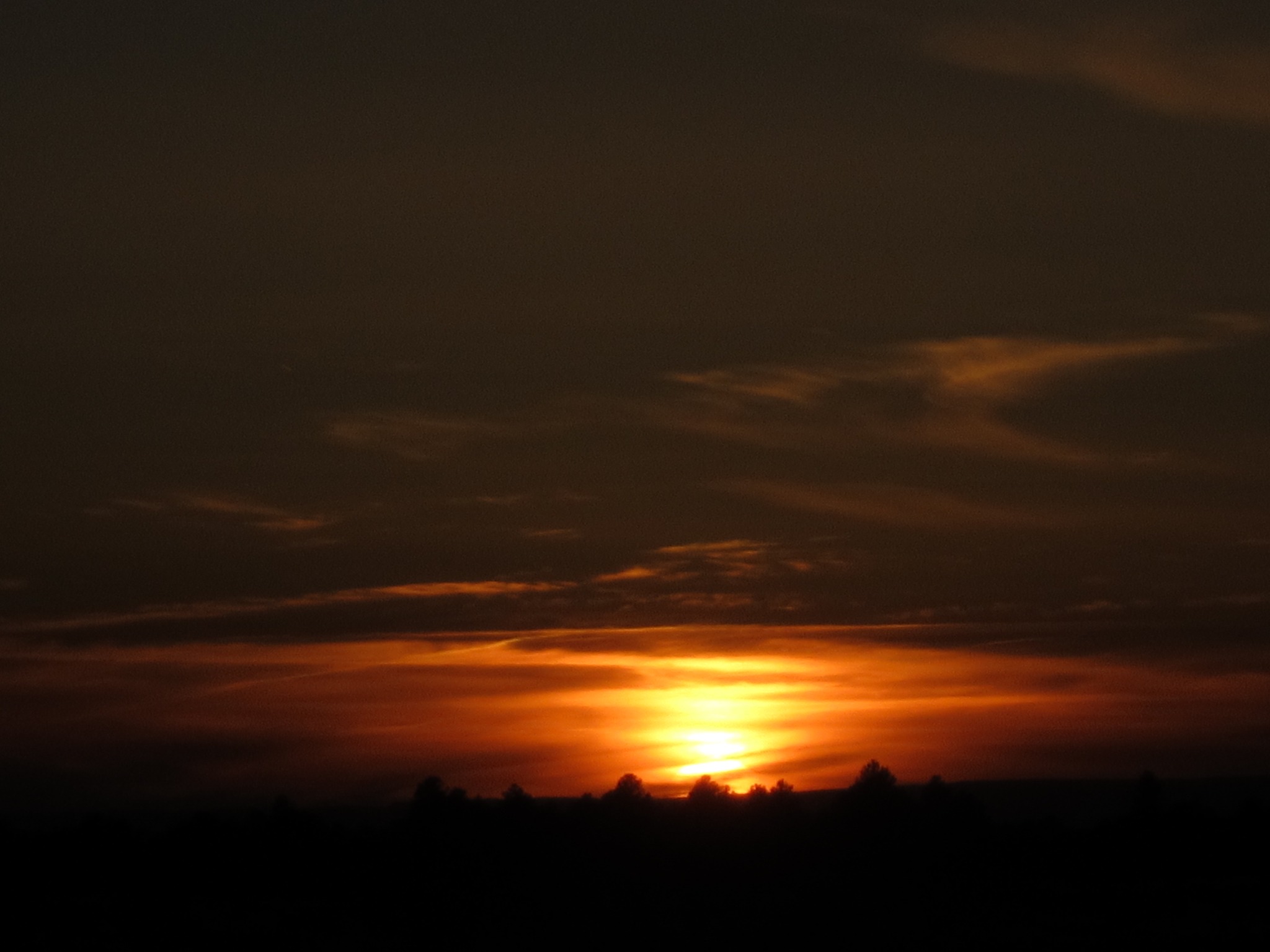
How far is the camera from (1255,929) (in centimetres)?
6606

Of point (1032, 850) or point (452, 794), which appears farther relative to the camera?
point (452, 794)

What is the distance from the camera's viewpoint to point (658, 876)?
78.2 metres

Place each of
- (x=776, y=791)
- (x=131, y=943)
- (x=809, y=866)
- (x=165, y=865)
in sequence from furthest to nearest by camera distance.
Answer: (x=776, y=791)
(x=165, y=865)
(x=809, y=866)
(x=131, y=943)

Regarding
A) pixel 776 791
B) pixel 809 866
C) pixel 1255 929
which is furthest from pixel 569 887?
pixel 1255 929

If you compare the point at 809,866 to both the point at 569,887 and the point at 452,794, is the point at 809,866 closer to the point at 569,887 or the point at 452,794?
the point at 569,887

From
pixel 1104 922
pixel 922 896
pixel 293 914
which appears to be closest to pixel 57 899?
pixel 293 914

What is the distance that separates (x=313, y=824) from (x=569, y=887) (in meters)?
18.1

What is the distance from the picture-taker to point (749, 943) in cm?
6875

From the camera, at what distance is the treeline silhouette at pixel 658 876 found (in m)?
69.0

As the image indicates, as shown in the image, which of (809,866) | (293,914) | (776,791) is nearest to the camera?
(293,914)

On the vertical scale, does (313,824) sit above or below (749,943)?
above

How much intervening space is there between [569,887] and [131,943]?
675 inches

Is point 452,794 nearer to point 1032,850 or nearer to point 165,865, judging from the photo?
point 165,865

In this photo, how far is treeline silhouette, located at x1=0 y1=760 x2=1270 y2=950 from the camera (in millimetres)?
69000
